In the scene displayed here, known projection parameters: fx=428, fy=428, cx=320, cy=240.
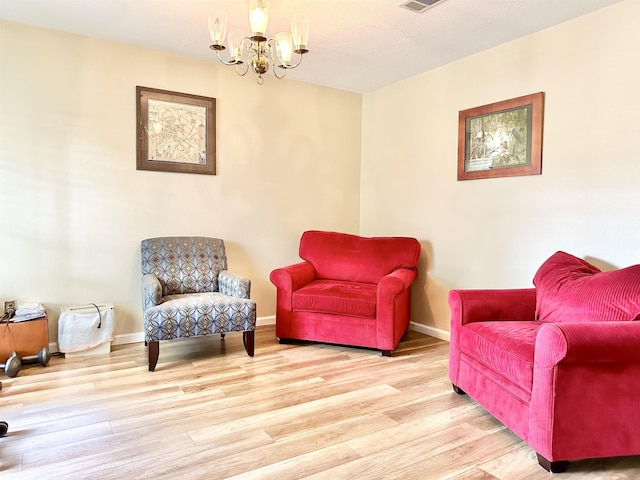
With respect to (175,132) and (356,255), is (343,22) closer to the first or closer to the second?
(175,132)

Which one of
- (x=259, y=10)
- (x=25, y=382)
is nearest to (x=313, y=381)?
(x=25, y=382)

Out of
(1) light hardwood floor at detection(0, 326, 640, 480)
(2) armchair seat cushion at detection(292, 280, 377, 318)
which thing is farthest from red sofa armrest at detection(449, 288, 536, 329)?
(2) armchair seat cushion at detection(292, 280, 377, 318)

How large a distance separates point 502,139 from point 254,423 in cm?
274

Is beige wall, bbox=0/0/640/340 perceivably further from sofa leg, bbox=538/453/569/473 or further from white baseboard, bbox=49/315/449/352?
sofa leg, bbox=538/453/569/473

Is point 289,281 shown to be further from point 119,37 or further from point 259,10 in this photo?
point 119,37

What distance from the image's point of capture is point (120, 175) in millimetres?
3523

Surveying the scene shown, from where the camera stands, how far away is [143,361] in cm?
314

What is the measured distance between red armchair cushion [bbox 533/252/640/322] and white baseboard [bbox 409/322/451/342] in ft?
4.39

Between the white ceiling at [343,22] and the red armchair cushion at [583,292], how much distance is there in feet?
5.35

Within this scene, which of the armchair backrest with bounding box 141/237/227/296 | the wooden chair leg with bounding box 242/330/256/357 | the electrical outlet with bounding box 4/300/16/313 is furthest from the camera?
the armchair backrest with bounding box 141/237/227/296

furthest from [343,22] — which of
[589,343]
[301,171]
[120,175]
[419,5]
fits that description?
[589,343]

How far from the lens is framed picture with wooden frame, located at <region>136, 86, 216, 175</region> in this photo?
3.59 m

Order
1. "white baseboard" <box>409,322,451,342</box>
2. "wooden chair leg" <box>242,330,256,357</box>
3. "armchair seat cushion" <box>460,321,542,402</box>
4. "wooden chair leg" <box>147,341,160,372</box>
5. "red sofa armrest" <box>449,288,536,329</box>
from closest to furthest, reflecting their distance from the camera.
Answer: "armchair seat cushion" <box>460,321,542,402</box>
"red sofa armrest" <box>449,288,536,329</box>
"wooden chair leg" <box>147,341,160,372</box>
"wooden chair leg" <box>242,330,256,357</box>
"white baseboard" <box>409,322,451,342</box>

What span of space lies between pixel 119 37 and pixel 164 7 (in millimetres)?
Result: 750
